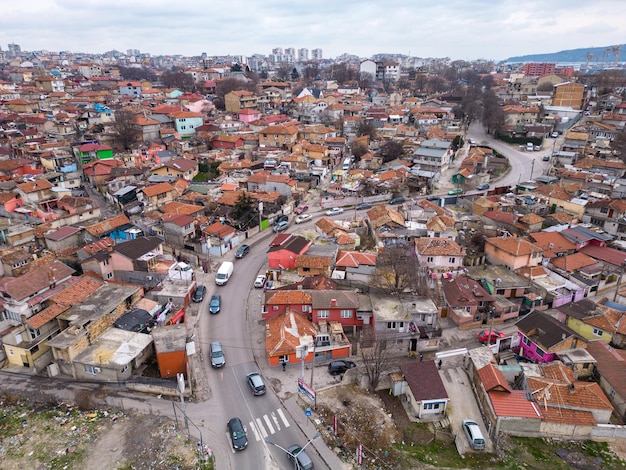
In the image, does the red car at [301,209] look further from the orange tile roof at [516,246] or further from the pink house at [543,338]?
the pink house at [543,338]

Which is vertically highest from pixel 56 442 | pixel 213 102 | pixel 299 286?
pixel 213 102

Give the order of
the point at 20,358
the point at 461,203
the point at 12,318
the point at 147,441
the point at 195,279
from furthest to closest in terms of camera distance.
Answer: the point at 461,203 → the point at 195,279 → the point at 12,318 → the point at 20,358 → the point at 147,441

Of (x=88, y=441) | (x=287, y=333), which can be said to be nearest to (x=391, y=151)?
(x=287, y=333)

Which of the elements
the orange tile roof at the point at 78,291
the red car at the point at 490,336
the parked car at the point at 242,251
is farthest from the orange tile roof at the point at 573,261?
the orange tile roof at the point at 78,291

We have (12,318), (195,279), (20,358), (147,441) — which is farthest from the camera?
(195,279)

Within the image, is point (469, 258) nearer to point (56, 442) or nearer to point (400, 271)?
point (400, 271)

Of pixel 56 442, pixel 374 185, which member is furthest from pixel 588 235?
pixel 56 442

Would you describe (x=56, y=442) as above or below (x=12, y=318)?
below
